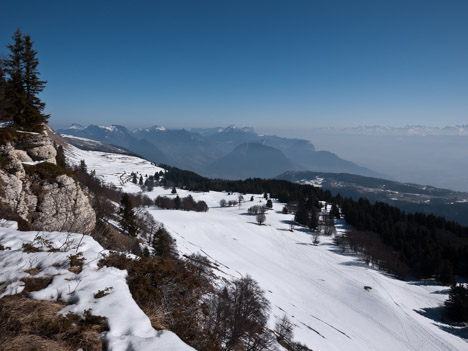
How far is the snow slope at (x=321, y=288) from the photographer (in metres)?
36.6

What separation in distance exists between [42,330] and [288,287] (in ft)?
170

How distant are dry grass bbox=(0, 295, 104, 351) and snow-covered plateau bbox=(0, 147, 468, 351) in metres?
0.34

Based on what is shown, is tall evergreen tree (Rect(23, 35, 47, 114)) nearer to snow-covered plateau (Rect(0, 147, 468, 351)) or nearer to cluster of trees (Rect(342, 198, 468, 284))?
snow-covered plateau (Rect(0, 147, 468, 351))

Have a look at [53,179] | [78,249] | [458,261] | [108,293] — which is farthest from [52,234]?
[458,261]

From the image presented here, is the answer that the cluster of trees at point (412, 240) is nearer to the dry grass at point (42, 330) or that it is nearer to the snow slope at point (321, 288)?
the snow slope at point (321, 288)

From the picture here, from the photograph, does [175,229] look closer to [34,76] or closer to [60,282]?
[34,76]

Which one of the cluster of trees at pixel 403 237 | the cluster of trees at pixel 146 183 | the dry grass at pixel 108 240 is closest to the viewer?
the dry grass at pixel 108 240

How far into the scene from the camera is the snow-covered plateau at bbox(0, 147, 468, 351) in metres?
5.17

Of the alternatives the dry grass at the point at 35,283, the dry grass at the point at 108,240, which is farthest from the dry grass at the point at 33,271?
the dry grass at the point at 108,240

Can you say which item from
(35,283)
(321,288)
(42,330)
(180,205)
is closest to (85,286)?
(35,283)

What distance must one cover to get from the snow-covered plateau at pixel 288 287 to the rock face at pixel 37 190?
457 inches

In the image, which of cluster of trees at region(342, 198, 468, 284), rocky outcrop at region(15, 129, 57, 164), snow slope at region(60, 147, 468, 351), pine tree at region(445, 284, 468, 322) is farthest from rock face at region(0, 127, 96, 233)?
cluster of trees at region(342, 198, 468, 284)

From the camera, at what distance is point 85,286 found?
223 inches

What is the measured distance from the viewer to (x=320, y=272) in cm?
6122
